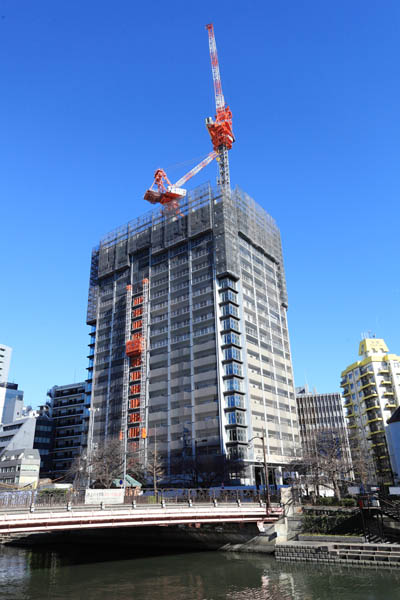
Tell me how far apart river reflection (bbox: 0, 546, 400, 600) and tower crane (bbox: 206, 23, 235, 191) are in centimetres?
11585

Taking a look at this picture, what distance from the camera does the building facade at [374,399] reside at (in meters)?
125

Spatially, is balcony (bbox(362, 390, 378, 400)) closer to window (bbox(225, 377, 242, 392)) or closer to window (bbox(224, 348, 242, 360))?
window (bbox(224, 348, 242, 360))

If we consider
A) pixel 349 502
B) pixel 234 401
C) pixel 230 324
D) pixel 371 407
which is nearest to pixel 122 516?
pixel 349 502

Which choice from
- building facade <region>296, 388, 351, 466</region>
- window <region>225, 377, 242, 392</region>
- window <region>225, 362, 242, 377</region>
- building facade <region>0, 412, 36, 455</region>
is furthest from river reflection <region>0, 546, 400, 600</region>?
building facade <region>296, 388, 351, 466</region>

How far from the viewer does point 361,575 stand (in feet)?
133

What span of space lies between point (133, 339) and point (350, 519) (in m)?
82.6

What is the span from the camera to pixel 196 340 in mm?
113000

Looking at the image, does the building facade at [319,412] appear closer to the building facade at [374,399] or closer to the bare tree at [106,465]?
the building facade at [374,399]

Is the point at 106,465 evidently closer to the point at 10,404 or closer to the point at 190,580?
the point at 190,580

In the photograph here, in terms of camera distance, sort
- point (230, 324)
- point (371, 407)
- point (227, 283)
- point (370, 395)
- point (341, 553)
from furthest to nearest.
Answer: point (370, 395), point (371, 407), point (227, 283), point (230, 324), point (341, 553)

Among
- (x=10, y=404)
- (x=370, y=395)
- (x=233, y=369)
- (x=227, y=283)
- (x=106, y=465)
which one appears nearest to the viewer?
(x=106, y=465)

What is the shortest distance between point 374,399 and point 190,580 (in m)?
105

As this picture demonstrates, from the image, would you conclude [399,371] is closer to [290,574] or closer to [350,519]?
[350,519]

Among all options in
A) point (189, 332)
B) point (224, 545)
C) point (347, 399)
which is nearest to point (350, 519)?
point (224, 545)
